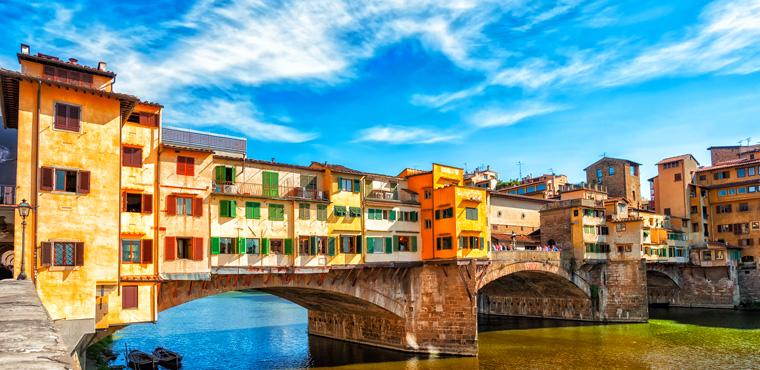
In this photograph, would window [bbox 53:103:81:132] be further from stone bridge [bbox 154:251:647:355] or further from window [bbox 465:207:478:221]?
window [bbox 465:207:478:221]

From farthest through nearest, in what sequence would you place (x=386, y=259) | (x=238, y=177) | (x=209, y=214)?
(x=386, y=259) < (x=238, y=177) < (x=209, y=214)

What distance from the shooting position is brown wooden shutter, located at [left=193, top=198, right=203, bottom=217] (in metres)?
36.5

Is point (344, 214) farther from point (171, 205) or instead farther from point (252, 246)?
point (171, 205)

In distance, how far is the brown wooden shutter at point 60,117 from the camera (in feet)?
92.3

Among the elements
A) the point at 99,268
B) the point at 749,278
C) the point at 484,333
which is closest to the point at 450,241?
the point at 484,333

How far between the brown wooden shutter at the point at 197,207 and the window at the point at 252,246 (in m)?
4.81

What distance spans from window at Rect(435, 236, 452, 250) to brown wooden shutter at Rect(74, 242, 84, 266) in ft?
99.8

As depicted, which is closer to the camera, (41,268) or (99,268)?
(41,268)

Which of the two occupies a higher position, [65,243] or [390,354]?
[65,243]

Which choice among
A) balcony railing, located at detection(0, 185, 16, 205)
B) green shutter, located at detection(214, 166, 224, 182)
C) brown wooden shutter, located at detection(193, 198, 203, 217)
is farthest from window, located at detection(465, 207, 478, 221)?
balcony railing, located at detection(0, 185, 16, 205)

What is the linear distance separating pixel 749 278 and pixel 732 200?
1208 centimetres

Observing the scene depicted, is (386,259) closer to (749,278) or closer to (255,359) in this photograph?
(255,359)

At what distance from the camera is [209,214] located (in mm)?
37594

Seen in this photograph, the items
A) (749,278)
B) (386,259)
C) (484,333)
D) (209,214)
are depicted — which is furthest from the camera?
(749,278)
